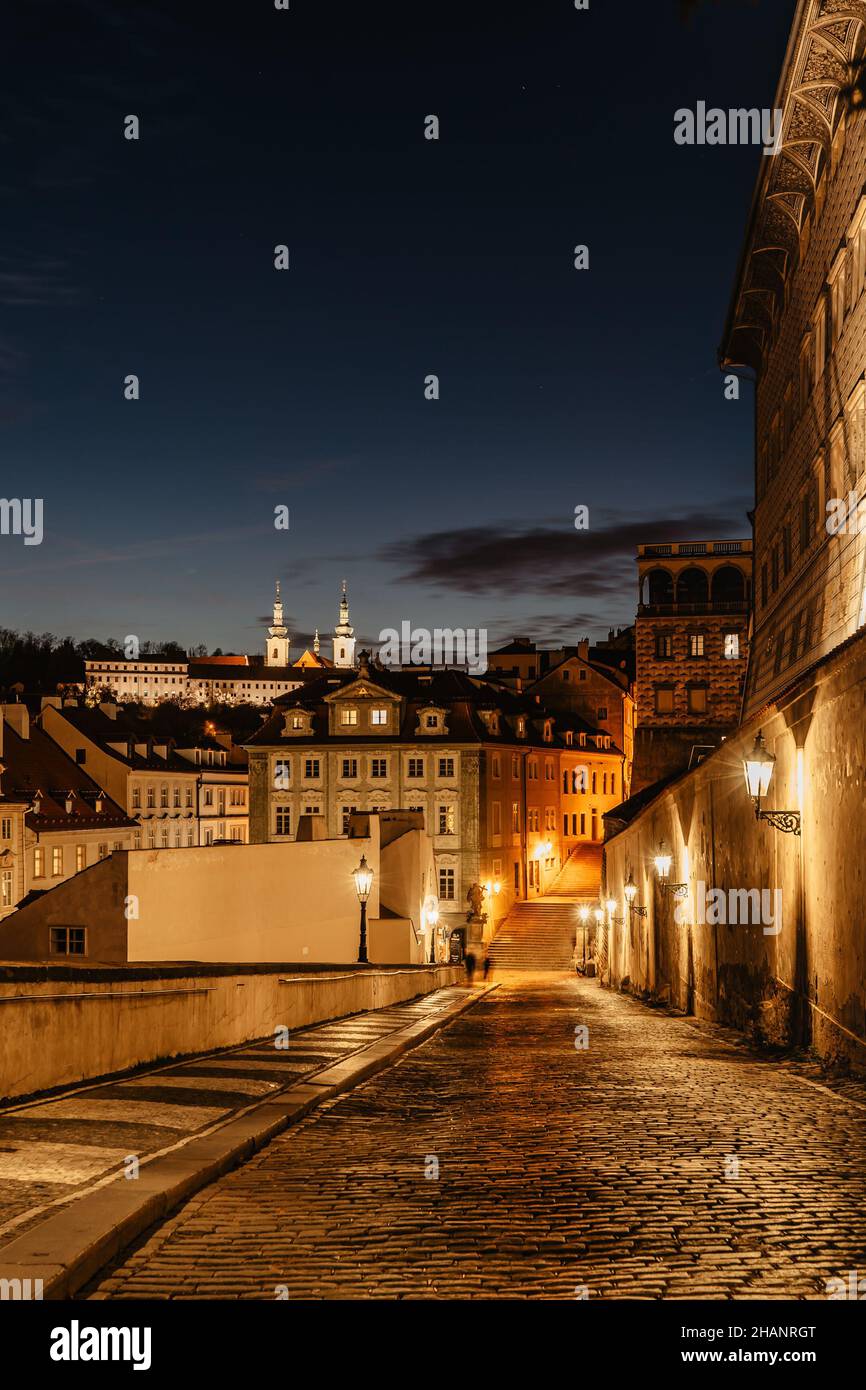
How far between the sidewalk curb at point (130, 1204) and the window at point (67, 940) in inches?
611

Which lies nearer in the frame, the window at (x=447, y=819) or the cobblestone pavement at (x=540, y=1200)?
the cobblestone pavement at (x=540, y=1200)

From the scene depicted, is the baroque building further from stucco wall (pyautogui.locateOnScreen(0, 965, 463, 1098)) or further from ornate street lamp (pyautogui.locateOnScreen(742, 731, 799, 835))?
ornate street lamp (pyautogui.locateOnScreen(742, 731, 799, 835))

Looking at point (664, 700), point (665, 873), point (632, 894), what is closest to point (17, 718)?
point (664, 700)

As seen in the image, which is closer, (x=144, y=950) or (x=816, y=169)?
(x=816, y=169)

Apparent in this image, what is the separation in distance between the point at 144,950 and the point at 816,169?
19975mm

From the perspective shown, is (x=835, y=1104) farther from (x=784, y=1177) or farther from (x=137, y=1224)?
(x=137, y=1224)

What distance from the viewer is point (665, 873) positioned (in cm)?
2588

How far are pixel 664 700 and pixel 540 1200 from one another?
63691mm

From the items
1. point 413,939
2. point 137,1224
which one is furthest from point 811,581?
point 413,939

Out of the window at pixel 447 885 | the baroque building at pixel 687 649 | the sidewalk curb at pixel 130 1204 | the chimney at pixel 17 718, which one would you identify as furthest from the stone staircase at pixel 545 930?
the sidewalk curb at pixel 130 1204

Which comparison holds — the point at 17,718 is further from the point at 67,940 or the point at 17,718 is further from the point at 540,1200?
the point at 540,1200

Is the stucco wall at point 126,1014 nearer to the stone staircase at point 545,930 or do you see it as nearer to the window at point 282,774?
the stone staircase at point 545,930

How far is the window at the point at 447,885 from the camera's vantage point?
72.3 metres

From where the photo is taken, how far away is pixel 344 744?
7544cm
